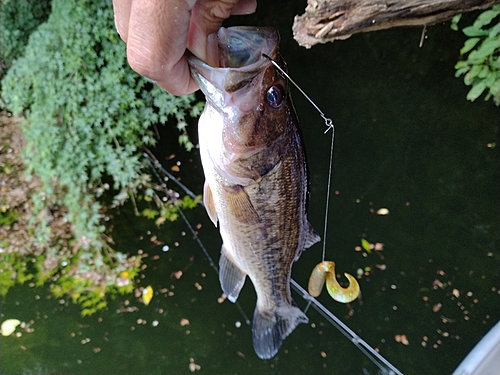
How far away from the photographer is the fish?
953 mm

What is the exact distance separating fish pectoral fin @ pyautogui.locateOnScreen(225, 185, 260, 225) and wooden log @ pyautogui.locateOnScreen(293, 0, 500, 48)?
0.62 meters

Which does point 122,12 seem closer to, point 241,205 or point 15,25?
point 241,205

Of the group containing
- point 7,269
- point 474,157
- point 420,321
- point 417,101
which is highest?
point 417,101

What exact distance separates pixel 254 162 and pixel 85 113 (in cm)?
177

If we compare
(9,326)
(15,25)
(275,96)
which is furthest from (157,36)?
(9,326)

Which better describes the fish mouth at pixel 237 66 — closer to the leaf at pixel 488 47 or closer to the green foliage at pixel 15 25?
the leaf at pixel 488 47

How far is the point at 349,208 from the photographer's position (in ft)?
9.18

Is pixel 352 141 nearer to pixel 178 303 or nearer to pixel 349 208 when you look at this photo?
pixel 349 208

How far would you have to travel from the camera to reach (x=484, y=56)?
232 centimetres

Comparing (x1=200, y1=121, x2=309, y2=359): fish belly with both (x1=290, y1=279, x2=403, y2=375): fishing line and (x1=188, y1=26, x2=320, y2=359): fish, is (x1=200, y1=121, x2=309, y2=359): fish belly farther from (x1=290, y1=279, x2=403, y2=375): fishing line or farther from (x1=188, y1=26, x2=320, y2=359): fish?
(x1=290, y1=279, x2=403, y2=375): fishing line

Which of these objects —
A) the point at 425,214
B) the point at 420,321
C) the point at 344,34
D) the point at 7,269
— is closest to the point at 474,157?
the point at 425,214

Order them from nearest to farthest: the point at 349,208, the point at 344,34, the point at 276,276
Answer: the point at 344,34 → the point at 276,276 → the point at 349,208

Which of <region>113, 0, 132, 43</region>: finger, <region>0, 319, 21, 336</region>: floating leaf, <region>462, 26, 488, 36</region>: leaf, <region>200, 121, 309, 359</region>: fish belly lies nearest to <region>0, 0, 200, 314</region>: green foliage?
<region>0, 319, 21, 336</region>: floating leaf

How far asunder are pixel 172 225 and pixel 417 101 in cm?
221
